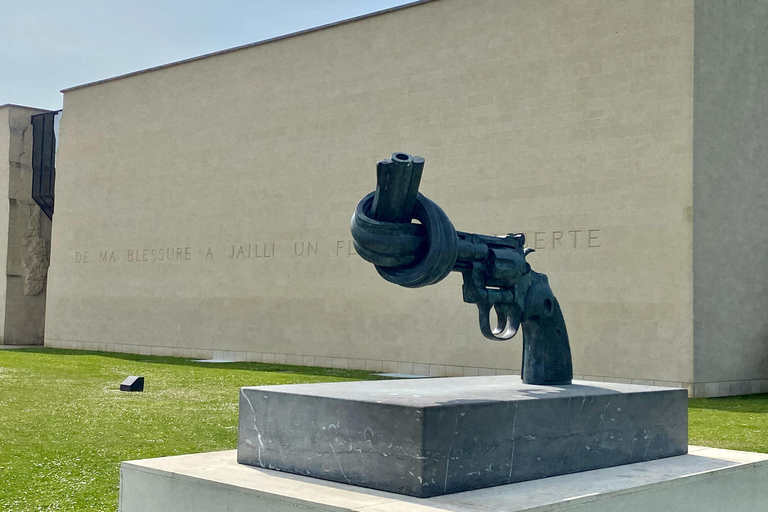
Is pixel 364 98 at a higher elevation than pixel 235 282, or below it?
higher

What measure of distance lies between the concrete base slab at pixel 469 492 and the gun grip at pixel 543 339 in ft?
2.35

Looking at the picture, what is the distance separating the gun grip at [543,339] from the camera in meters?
5.11

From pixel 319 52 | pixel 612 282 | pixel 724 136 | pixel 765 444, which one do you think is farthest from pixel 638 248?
pixel 319 52

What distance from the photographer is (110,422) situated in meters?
9.59

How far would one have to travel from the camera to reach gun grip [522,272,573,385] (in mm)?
5109

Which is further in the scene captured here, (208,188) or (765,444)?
(208,188)

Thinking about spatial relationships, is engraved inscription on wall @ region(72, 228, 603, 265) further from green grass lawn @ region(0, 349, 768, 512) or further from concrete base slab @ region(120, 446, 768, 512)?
concrete base slab @ region(120, 446, 768, 512)

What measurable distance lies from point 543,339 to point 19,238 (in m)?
24.0

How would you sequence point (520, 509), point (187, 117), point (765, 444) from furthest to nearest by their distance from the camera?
1. point (187, 117)
2. point (765, 444)
3. point (520, 509)

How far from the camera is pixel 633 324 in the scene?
45.3 feet

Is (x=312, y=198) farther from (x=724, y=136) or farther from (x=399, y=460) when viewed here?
(x=399, y=460)

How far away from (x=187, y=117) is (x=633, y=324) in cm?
1254

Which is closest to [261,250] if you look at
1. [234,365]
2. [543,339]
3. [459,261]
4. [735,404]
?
[234,365]

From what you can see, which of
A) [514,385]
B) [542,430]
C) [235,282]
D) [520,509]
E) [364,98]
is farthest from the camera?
[235,282]
